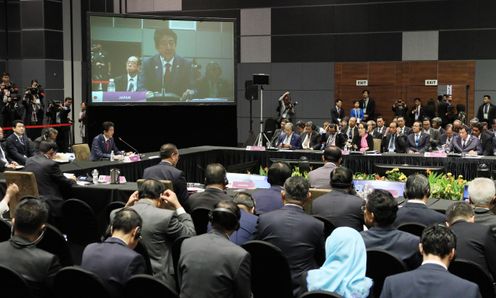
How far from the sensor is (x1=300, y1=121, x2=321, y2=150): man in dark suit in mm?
13265

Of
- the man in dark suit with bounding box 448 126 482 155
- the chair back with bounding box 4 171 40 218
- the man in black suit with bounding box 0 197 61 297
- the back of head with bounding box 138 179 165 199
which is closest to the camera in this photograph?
the man in black suit with bounding box 0 197 61 297

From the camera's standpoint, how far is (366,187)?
696 centimetres

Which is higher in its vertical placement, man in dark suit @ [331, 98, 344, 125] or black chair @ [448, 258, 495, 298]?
man in dark suit @ [331, 98, 344, 125]

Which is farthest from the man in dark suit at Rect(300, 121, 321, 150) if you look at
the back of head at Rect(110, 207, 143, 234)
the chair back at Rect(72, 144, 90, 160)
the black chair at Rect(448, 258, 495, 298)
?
the back of head at Rect(110, 207, 143, 234)

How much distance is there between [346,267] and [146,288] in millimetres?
997

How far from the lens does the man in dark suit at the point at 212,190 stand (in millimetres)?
5438

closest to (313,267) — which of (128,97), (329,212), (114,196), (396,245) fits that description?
(396,245)

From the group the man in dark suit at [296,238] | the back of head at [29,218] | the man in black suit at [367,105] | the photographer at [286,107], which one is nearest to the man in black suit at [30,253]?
the back of head at [29,218]

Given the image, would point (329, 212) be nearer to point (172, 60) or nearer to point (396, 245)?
point (396, 245)

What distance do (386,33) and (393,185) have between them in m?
12.6

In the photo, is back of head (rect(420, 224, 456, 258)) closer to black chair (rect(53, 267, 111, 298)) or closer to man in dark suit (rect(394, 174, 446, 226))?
black chair (rect(53, 267, 111, 298))

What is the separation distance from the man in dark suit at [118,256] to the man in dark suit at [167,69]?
11023mm

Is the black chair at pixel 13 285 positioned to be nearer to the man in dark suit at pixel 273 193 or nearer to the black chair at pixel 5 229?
the black chair at pixel 5 229

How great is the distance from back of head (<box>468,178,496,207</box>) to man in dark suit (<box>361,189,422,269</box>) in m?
0.88
